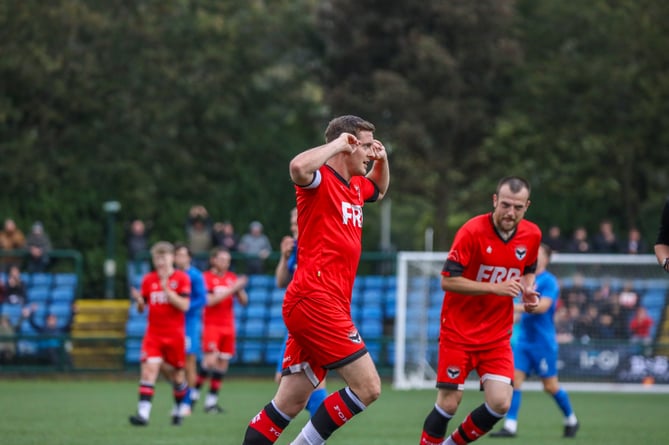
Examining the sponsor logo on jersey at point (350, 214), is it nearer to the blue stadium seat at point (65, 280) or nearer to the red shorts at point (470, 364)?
the red shorts at point (470, 364)

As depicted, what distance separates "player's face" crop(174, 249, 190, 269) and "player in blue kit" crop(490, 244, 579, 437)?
442 centimetres

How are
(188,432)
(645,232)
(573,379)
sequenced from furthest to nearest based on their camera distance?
(645,232) → (573,379) → (188,432)

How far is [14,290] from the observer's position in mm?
23484

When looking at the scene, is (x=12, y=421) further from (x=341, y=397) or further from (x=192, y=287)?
(x=341, y=397)

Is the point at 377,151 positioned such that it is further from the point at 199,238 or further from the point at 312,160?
the point at 199,238

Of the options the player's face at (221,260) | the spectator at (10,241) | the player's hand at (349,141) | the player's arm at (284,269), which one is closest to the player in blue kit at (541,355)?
the player's arm at (284,269)

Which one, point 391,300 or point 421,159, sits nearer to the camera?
point 391,300

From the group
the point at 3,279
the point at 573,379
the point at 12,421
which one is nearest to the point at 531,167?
the point at 573,379

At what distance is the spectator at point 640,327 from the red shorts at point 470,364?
541 inches

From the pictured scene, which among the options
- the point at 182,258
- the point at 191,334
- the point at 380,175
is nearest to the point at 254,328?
the point at 191,334

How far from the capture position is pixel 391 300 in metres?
24.8

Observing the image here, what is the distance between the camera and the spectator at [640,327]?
22141 millimetres

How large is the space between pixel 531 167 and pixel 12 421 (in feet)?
67.0

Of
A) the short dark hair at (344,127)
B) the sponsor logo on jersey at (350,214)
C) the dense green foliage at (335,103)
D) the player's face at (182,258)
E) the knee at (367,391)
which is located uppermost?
the dense green foliage at (335,103)
